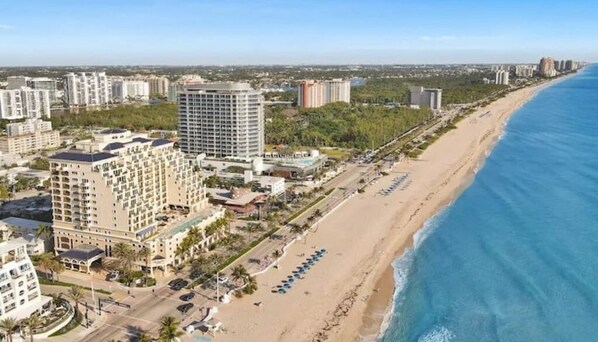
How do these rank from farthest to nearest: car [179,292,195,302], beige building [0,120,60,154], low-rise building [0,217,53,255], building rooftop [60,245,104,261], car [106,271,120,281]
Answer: beige building [0,120,60,154], low-rise building [0,217,53,255], building rooftop [60,245,104,261], car [106,271,120,281], car [179,292,195,302]

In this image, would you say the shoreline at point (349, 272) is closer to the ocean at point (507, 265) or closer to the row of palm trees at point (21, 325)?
the ocean at point (507, 265)

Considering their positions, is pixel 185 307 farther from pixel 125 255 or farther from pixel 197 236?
pixel 197 236

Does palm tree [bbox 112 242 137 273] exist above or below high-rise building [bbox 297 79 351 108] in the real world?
below

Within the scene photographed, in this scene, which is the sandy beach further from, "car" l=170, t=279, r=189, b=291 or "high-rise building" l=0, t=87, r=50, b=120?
"high-rise building" l=0, t=87, r=50, b=120

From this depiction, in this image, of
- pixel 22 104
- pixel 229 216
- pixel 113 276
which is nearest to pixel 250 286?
pixel 113 276

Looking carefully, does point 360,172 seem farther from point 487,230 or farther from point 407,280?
point 407,280

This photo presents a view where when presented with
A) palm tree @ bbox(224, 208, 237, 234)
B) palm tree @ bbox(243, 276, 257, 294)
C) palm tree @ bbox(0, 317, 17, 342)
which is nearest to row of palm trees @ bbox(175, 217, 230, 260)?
palm tree @ bbox(224, 208, 237, 234)

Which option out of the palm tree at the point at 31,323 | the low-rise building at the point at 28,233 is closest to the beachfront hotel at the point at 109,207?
the low-rise building at the point at 28,233
